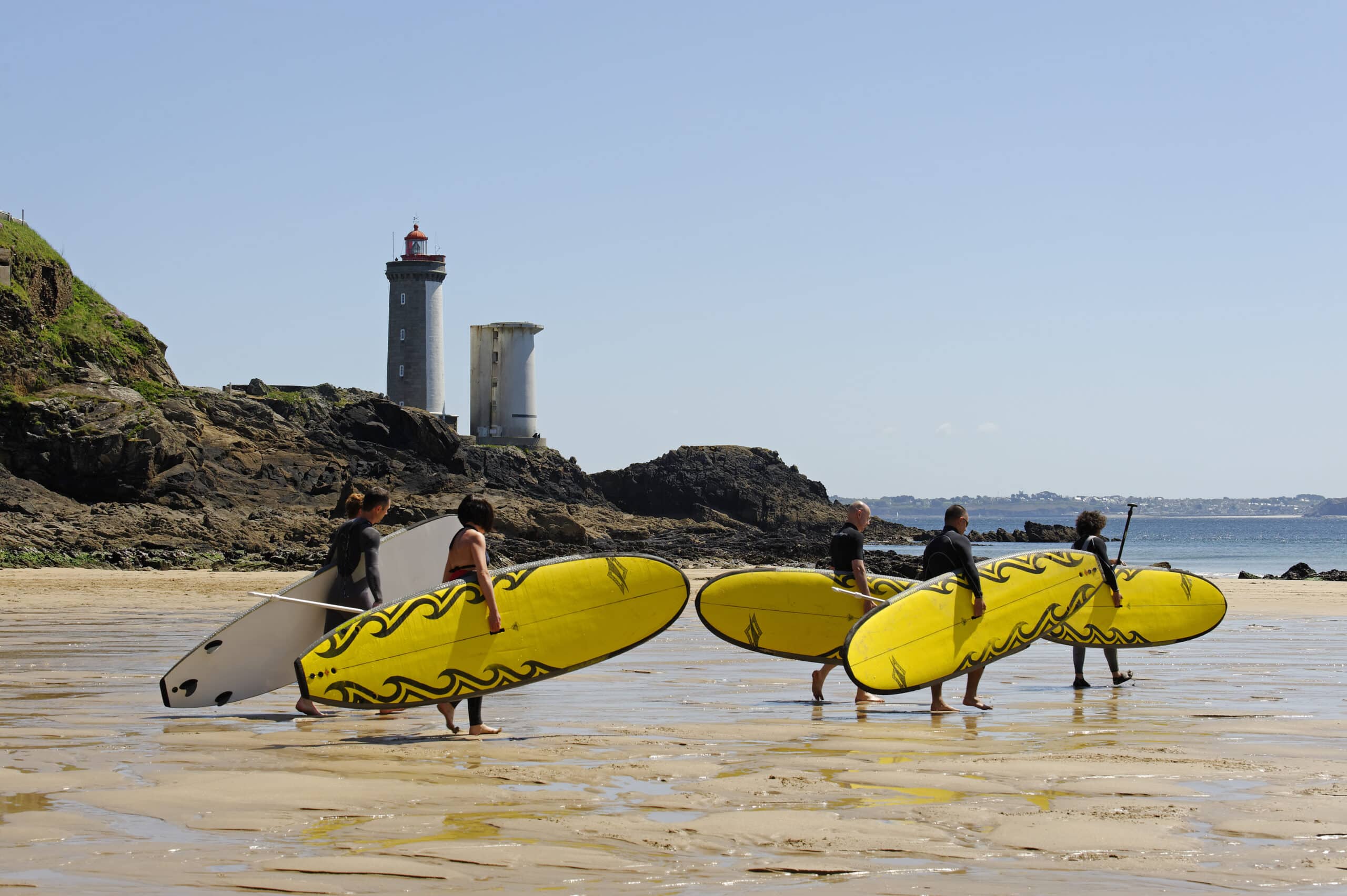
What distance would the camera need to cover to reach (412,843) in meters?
3.92

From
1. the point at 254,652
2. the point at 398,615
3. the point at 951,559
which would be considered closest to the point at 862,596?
the point at 951,559

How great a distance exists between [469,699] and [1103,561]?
5.28 m

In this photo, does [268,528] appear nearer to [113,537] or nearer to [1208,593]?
[113,537]

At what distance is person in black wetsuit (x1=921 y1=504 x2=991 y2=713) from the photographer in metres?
8.16

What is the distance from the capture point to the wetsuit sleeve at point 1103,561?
9.48 metres

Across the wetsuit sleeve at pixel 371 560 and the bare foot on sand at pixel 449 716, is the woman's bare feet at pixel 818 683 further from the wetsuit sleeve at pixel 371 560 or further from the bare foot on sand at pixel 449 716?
the wetsuit sleeve at pixel 371 560

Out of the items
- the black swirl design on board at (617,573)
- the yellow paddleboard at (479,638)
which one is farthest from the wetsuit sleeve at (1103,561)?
the black swirl design on board at (617,573)

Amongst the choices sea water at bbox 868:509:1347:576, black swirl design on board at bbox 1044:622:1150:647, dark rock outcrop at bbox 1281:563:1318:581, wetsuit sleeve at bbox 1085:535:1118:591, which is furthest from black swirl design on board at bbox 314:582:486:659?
dark rock outcrop at bbox 1281:563:1318:581

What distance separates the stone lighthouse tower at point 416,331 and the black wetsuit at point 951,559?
1987 inches

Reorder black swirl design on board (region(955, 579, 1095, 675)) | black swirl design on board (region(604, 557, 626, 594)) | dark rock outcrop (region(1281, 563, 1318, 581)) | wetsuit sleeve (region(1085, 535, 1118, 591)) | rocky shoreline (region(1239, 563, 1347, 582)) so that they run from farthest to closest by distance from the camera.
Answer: dark rock outcrop (region(1281, 563, 1318, 581)) → rocky shoreline (region(1239, 563, 1347, 582)) → wetsuit sleeve (region(1085, 535, 1118, 591)) → black swirl design on board (region(955, 579, 1095, 675)) → black swirl design on board (region(604, 557, 626, 594))

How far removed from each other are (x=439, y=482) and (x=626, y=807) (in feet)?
122

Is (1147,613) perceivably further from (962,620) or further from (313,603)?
(313,603)

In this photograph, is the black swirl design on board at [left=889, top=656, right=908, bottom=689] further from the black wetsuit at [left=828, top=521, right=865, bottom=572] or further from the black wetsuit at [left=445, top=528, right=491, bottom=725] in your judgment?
the black wetsuit at [left=445, top=528, right=491, bottom=725]

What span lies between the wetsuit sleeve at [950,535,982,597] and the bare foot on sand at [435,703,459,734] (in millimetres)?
3590
